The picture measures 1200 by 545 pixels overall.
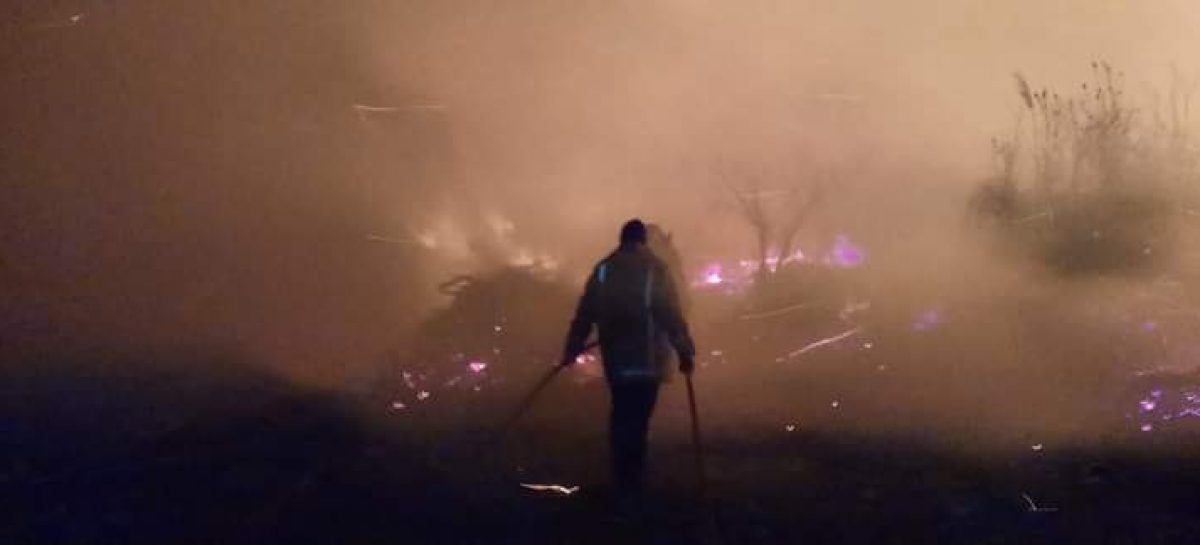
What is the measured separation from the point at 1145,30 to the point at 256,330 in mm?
8212

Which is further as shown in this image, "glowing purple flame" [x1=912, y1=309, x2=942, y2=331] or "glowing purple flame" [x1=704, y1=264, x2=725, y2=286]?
"glowing purple flame" [x1=704, y1=264, x2=725, y2=286]

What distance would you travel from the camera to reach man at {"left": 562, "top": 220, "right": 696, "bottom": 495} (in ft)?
21.5

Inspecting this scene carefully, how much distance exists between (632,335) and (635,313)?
Result: 0.37 feet

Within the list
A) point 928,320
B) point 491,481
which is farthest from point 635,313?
point 928,320

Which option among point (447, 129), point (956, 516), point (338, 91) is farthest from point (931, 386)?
point (338, 91)

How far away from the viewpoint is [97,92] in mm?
10984

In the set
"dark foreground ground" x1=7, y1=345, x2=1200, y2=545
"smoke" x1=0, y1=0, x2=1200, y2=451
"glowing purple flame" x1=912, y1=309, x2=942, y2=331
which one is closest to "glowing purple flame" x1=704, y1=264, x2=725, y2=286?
"smoke" x1=0, y1=0, x2=1200, y2=451

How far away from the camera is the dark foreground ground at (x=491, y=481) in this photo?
6.04 m

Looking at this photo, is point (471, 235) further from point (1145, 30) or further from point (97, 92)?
point (1145, 30)

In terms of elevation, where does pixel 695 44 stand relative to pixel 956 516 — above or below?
above

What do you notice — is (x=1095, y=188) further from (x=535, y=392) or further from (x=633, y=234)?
(x=535, y=392)

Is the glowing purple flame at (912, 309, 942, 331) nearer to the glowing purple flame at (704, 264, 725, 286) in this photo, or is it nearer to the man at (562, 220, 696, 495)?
the glowing purple flame at (704, 264, 725, 286)

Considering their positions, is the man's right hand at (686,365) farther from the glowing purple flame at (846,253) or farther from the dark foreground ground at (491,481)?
the glowing purple flame at (846,253)

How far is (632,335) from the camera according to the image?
259 inches
